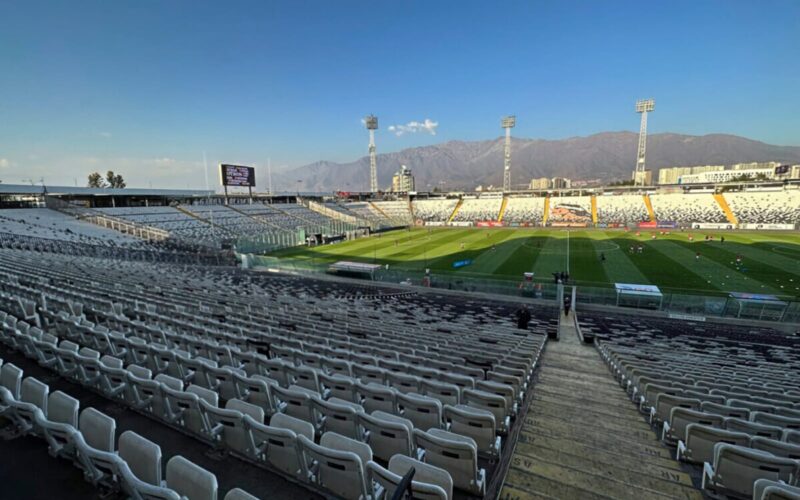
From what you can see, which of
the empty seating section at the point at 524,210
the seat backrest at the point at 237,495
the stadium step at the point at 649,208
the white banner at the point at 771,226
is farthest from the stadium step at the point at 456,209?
the seat backrest at the point at 237,495

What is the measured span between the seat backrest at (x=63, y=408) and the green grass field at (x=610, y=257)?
25415 mm

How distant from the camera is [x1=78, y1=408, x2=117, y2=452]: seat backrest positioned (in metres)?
3.46

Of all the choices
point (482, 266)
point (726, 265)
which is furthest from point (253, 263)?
point (726, 265)

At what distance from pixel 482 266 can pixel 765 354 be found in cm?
2391

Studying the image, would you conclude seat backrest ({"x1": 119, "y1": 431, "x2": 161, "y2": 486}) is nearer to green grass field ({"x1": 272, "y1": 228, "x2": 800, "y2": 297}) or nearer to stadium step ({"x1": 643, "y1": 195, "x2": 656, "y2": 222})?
green grass field ({"x1": 272, "y1": 228, "x2": 800, "y2": 297})

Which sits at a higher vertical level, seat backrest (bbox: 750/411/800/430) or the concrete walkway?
seat backrest (bbox: 750/411/800/430)

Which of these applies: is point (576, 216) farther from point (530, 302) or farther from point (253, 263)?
point (253, 263)

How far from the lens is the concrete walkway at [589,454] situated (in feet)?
12.8

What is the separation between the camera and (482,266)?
35562 mm

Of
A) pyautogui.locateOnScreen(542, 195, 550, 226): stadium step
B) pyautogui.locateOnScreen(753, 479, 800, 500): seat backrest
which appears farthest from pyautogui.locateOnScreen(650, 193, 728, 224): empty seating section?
pyautogui.locateOnScreen(753, 479, 800, 500): seat backrest

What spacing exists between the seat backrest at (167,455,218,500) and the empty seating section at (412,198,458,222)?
264ft

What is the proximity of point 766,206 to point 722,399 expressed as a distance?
82.8 meters

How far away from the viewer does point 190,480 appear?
276cm

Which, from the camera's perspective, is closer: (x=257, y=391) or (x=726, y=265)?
(x=257, y=391)
